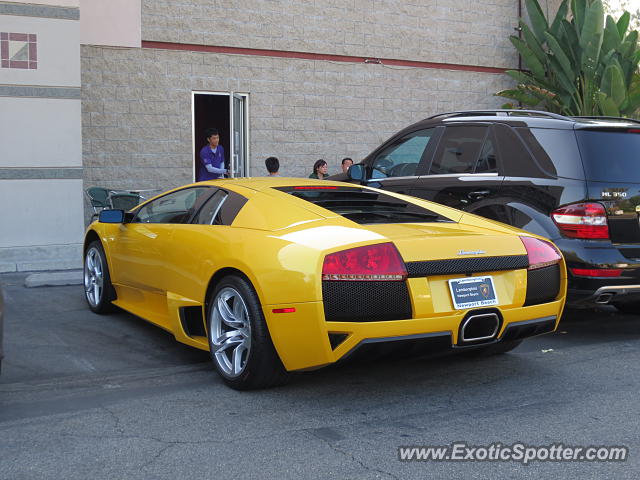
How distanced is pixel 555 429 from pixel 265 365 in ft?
5.40

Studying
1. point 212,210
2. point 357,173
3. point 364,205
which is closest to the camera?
point 364,205

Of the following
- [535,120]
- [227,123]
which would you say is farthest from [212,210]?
[227,123]

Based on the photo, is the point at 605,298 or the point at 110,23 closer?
the point at 605,298

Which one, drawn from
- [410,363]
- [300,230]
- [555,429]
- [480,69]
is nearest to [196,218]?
[300,230]

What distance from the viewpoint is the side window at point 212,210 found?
18.4 ft

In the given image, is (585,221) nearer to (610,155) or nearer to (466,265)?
(610,155)

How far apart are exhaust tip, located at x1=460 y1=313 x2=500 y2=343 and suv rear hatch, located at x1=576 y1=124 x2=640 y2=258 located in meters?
1.90

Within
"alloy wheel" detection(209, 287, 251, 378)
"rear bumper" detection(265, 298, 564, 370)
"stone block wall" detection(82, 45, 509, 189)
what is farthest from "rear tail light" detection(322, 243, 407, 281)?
"stone block wall" detection(82, 45, 509, 189)

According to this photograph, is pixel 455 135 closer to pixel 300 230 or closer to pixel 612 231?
pixel 612 231

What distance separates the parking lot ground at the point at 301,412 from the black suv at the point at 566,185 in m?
0.62

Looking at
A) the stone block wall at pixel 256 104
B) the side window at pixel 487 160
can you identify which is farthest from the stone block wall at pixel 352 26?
the side window at pixel 487 160

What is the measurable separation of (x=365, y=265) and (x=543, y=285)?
1.26 metres

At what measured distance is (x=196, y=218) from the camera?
581 centimetres

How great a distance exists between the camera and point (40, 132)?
11.0 meters
